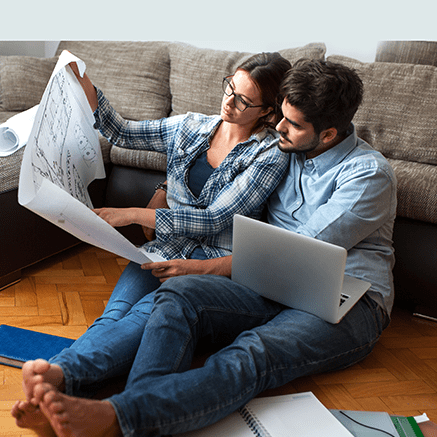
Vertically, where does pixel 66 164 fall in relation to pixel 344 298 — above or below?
above

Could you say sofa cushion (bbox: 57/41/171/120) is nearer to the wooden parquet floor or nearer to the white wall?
the wooden parquet floor

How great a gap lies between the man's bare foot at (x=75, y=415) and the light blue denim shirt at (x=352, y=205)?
0.66m

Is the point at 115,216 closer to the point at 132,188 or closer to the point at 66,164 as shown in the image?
the point at 66,164

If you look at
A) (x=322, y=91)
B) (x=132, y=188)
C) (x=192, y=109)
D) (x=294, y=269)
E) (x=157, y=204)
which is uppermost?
(x=322, y=91)

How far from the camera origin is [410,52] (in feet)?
6.10

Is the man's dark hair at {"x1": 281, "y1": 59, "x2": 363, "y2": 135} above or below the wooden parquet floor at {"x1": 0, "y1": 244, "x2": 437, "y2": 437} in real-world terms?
above

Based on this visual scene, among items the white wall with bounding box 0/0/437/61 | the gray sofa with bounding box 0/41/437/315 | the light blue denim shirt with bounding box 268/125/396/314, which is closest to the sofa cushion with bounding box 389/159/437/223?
the gray sofa with bounding box 0/41/437/315

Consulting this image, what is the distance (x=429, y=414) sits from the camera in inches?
44.5

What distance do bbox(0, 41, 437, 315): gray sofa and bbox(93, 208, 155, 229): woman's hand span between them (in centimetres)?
44

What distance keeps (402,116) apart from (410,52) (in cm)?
41

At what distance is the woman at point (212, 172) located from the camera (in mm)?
1332

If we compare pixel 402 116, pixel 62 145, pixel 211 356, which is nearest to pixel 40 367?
pixel 211 356

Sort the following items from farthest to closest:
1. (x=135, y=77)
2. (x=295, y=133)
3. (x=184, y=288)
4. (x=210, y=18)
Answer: (x=135, y=77) → (x=295, y=133) → (x=184, y=288) → (x=210, y=18)

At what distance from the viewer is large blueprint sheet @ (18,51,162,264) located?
105cm
